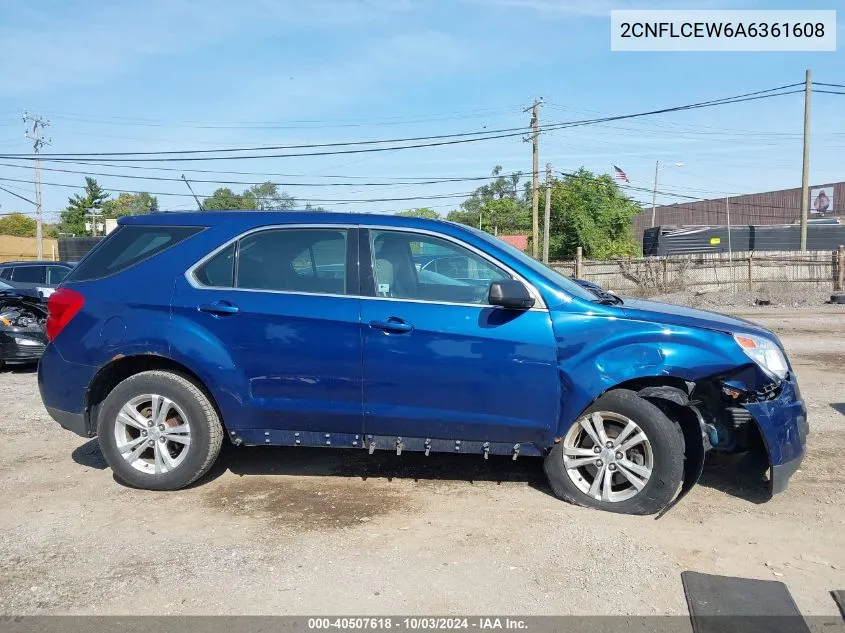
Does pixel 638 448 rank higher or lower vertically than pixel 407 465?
higher

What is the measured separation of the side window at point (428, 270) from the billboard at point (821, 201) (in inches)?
2531

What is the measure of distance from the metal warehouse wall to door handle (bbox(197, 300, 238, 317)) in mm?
62892

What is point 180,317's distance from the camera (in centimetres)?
450

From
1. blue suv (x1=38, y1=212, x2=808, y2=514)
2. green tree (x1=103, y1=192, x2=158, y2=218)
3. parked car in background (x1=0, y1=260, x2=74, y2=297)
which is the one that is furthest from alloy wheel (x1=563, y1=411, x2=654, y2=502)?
green tree (x1=103, y1=192, x2=158, y2=218)

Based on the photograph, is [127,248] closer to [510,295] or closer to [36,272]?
[510,295]

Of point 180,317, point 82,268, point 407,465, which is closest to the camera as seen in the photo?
point 180,317

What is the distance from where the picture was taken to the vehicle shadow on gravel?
188 inches

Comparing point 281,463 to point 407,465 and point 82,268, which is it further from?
point 82,268

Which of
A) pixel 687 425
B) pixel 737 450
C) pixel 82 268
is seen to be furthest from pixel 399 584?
pixel 82 268

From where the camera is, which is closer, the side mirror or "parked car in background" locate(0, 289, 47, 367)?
the side mirror

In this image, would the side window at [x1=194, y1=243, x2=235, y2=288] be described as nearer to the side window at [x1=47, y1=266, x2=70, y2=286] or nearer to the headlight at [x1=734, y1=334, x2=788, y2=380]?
the headlight at [x1=734, y1=334, x2=788, y2=380]

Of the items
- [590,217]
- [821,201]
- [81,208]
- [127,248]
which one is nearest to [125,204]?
[81,208]

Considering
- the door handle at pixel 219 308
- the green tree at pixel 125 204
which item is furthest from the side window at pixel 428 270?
the green tree at pixel 125 204

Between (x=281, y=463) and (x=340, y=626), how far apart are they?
235 cm
